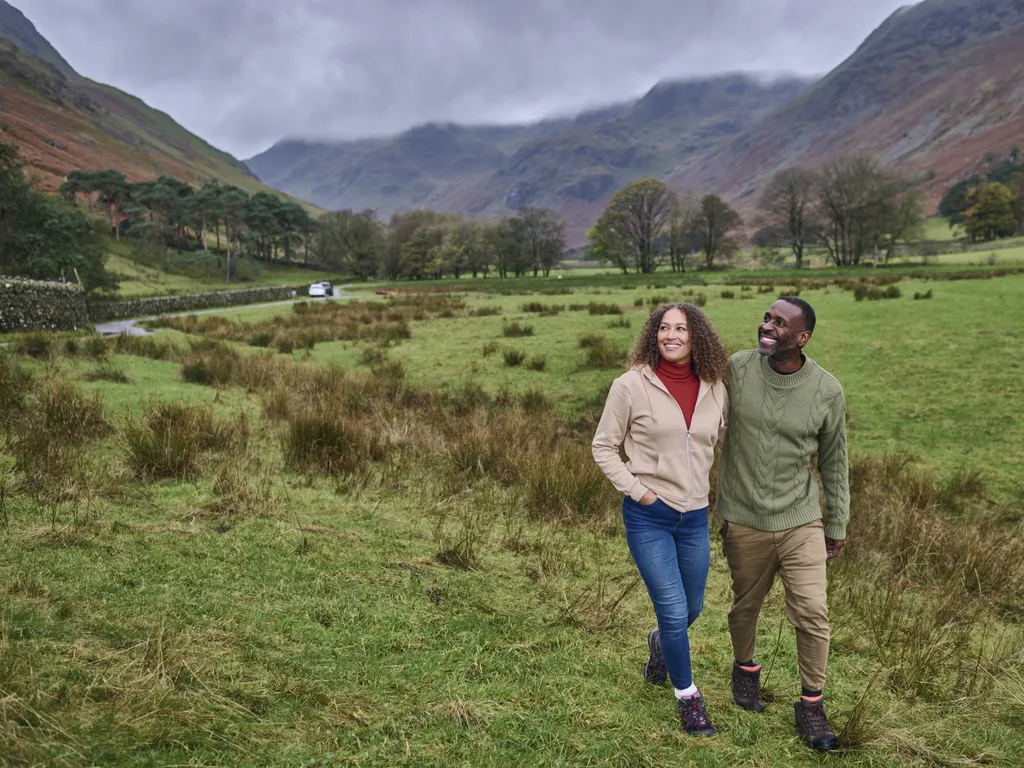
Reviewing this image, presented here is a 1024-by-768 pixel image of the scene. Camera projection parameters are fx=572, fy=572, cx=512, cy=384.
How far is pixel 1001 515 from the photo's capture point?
6.08m

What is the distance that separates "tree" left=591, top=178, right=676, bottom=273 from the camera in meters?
71.9

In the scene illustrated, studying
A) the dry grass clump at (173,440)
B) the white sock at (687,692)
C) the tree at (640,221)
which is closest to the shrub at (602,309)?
the dry grass clump at (173,440)

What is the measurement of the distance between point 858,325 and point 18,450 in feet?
51.1

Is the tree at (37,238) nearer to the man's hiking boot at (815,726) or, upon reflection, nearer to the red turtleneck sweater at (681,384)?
the red turtleneck sweater at (681,384)

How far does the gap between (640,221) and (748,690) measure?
7523 centimetres

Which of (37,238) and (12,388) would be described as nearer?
A: (12,388)

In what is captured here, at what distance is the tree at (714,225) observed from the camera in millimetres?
70938

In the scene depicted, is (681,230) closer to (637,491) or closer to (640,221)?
(640,221)

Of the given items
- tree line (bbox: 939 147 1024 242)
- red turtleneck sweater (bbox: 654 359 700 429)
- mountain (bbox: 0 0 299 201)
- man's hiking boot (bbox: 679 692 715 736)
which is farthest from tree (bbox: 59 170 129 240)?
tree line (bbox: 939 147 1024 242)

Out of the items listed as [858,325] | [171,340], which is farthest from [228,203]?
[858,325]

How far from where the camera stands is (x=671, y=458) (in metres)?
2.80

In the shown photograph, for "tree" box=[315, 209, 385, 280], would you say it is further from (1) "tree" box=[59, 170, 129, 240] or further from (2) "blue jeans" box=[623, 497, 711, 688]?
(2) "blue jeans" box=[623, 497, 711, 688]

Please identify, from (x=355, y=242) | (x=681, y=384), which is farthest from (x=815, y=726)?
(x=355, y=242)

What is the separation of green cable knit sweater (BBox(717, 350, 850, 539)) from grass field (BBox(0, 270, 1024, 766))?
1.00 m
